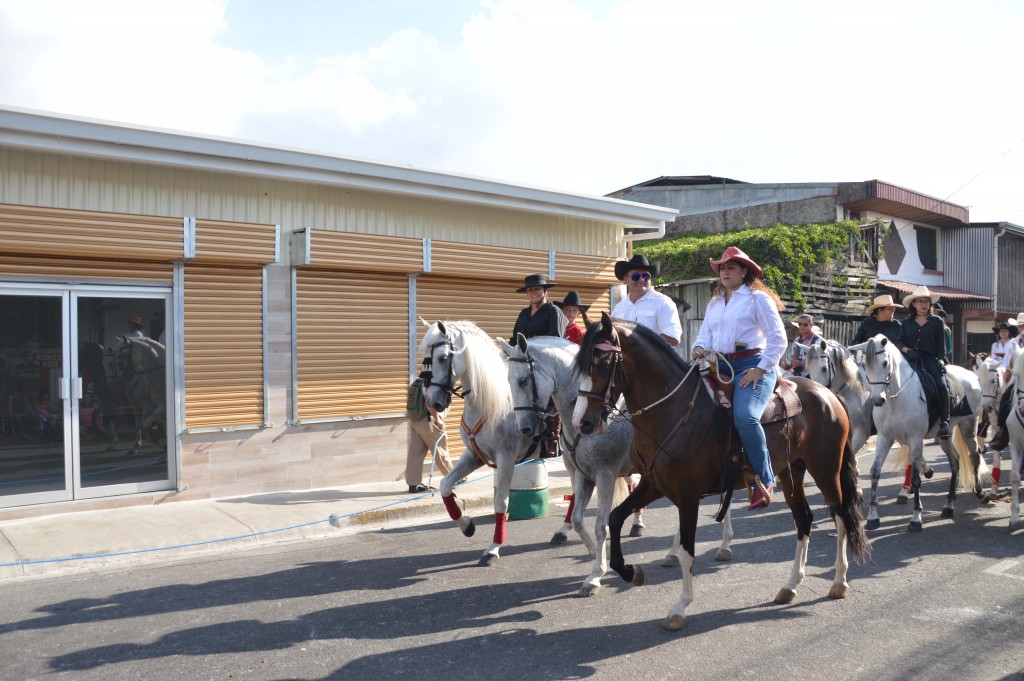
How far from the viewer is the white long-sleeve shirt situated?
545 cm

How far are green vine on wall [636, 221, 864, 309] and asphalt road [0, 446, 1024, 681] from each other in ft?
38.7

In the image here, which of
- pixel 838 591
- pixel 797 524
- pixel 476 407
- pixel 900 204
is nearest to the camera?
pixel 838 591

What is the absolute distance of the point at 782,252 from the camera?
18.8 meters

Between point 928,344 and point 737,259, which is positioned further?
point 928,344

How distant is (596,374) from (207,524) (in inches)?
208

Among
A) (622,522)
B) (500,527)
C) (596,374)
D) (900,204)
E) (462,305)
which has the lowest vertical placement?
(500,527)

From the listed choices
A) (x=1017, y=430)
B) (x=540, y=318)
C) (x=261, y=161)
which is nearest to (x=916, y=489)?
(x=1017, y=430)

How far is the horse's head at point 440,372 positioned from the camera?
6945mm

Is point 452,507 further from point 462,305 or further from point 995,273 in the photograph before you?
point 995,273

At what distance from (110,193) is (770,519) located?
28.2 ft

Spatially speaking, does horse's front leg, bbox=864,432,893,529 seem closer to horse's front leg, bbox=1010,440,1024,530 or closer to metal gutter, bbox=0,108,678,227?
horse's front leg, bbox=1010,440,1024,530

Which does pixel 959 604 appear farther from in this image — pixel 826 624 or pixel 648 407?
pixel 648 407

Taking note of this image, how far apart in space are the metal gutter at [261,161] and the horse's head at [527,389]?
16.5 feet

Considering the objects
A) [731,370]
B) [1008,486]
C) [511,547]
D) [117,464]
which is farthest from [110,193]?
[1008,486]
